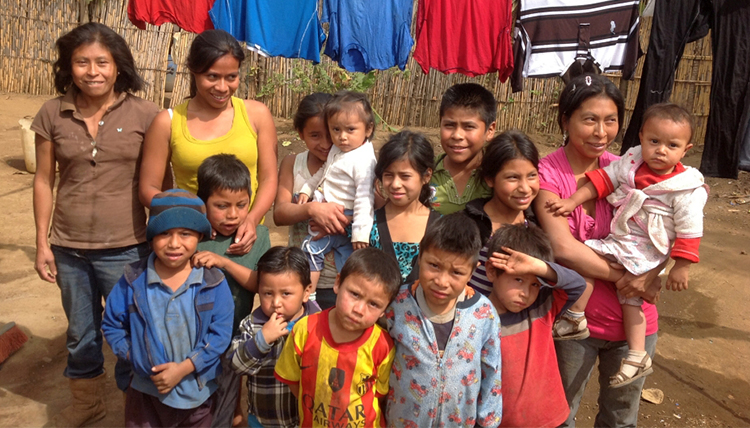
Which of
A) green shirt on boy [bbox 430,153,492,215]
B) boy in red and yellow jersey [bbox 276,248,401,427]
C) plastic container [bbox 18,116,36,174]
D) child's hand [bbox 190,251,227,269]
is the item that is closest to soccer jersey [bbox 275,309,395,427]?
boy in red and yellow jersey [bbox 276,248,401,427]

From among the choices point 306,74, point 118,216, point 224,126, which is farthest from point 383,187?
point 306,74

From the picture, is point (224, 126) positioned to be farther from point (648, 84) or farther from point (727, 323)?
point (727, 323)

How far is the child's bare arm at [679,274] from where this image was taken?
2168mm

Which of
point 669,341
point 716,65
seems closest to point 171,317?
point 669,341

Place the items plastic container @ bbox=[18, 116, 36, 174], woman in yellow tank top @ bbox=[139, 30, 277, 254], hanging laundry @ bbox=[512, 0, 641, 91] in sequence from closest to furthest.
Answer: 1. woman in yellow tank top @ bbox=[139, 30, 277, 254]
2. hanging laundry @ bbox=[512, 0, 641, 91]
3. plastic container @ bbox=[18, 116, 36, 174]

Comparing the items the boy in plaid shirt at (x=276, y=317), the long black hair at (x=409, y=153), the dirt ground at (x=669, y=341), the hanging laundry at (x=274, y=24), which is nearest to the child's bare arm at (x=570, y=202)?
the long black hair at (x=409, y=153)

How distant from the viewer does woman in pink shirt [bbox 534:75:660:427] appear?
2252mm

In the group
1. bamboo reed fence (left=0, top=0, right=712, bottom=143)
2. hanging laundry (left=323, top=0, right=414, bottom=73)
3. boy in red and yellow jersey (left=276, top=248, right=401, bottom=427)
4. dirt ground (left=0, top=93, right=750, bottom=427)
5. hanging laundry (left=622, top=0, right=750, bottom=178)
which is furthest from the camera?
bamboo reed fence (left=0, top=0, right=712, bottom=143)

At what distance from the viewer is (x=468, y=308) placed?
205 centimetres

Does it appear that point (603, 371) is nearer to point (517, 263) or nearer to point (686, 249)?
point (686, 249)

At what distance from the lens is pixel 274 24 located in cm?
405

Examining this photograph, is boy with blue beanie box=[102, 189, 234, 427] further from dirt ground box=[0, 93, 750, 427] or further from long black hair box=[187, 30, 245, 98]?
dirt ground box=[0, 93, 750, 427]

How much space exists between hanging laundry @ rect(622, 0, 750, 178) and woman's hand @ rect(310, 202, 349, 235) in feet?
7.90

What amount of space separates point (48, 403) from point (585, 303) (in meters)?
2.95
